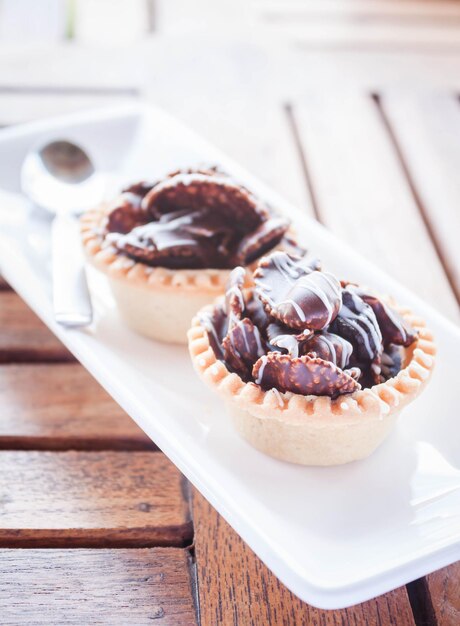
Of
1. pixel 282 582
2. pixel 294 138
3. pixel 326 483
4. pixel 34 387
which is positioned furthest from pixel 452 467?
pixel 294 138

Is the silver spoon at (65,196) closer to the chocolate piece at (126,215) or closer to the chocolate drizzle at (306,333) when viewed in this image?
the chocolate piece at (126,215)

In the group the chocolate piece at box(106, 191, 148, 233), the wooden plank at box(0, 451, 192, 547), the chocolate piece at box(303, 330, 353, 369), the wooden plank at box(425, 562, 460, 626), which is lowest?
the wooden plank at box(425, 562, 460, 626)

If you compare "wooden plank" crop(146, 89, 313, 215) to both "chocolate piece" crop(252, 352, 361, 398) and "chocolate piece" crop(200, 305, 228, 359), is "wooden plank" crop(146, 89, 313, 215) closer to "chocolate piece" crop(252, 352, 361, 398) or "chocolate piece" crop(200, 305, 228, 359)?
"chocolate piece" crop(200, 305, 228, 359)

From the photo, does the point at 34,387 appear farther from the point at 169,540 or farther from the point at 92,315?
the point at 169,540

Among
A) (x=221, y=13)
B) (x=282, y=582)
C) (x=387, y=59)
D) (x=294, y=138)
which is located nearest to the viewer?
(x=282, y=582)

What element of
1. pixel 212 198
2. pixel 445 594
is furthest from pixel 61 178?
pixel 445 594

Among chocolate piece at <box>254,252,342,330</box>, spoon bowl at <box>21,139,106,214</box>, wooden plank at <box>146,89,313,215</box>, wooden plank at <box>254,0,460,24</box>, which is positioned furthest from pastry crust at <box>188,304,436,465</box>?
wooden plank at <box>254,0,460,24</box>

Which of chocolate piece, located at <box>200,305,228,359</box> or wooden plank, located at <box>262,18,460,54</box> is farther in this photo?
wooden plank, located at <box>262,18,460,54</box>
